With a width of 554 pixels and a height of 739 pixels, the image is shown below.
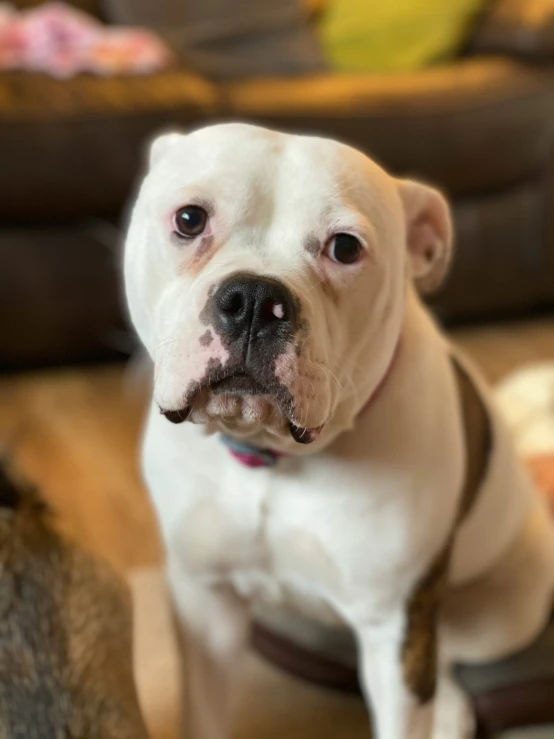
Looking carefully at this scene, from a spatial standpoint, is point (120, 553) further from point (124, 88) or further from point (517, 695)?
point (124, 88)

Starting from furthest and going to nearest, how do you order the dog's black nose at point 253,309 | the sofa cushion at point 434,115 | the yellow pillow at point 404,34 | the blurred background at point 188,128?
the yellow pillow at point 404,34 → the sofa cushion at point 434,115 → the blurred background at point 188,128 → the dog's black nose at point 253,309

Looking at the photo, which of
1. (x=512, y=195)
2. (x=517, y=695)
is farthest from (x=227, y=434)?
(x=512, y=195)

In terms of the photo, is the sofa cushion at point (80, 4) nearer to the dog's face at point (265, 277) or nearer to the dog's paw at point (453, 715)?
the dog's face at point (265, 277)

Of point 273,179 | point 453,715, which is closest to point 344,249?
point 273,179

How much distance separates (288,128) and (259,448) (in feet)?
3.94

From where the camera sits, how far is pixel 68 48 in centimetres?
209

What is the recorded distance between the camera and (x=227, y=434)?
83cm

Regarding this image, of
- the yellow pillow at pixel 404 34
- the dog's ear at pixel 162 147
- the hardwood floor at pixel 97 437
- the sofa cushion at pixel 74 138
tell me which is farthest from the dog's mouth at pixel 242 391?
the yellow pillow at pixel 404 34

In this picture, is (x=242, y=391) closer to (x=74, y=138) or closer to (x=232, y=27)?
(x=74, y=138)

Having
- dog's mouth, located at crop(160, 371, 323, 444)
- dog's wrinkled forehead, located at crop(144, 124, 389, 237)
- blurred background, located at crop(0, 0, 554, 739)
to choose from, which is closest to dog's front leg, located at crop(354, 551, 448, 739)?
dog's mouth, located at crop(160, 371, 323, 444)

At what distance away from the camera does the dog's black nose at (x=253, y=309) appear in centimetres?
68

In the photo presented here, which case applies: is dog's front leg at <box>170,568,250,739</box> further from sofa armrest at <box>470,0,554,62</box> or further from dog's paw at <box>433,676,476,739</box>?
sofa armrest at <box>470,0,554,62</box>

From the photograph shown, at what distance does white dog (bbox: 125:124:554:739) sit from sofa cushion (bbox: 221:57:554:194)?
1014 mm

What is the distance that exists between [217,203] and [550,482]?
31.3 inches
